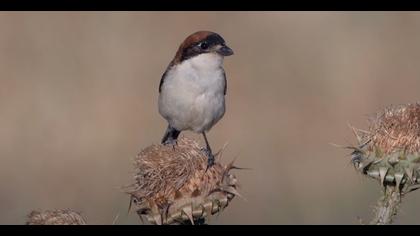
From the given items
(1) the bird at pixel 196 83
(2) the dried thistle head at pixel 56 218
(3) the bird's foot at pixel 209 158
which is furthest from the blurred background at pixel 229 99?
(2) the dried thistle head at pixel 56 218

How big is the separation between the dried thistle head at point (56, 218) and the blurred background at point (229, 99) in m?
6.25

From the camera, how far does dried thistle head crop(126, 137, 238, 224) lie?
688 cm

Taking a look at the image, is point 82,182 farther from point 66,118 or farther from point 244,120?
point 244,120

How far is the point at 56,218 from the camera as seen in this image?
18.9ft

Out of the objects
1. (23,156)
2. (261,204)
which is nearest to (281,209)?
(261,204)

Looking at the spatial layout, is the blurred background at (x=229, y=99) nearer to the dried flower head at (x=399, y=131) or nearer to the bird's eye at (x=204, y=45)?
the bird's eye at (x=204, y=45)

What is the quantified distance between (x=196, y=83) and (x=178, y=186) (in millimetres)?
2474

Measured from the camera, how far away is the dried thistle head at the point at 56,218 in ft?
18.9

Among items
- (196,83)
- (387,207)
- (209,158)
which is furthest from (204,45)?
(387,207)

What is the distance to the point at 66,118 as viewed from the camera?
49.7ft

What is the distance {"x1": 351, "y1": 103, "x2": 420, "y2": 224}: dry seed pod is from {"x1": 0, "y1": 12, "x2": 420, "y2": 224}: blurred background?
16.4ft

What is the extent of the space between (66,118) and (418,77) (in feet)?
17.8

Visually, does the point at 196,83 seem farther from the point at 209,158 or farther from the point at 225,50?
the point at 209,158

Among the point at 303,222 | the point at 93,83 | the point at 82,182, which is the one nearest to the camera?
the point at 303,222
